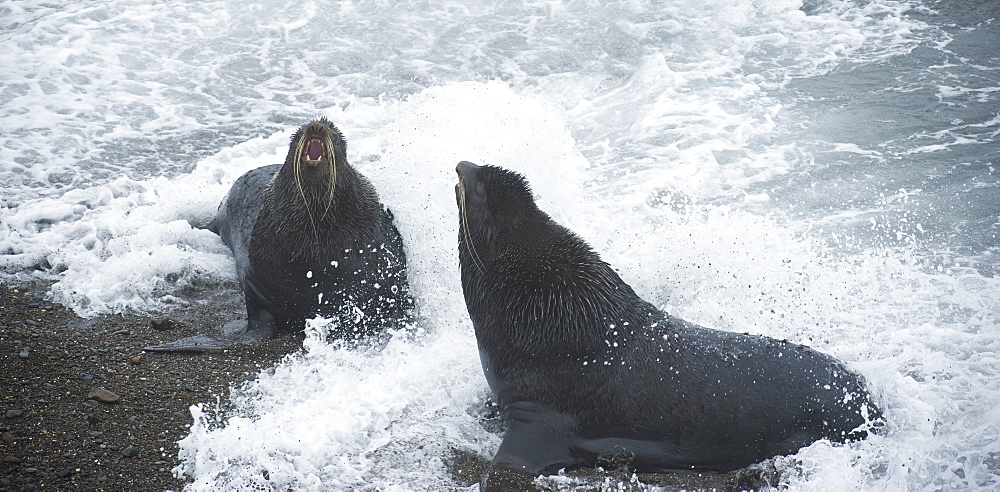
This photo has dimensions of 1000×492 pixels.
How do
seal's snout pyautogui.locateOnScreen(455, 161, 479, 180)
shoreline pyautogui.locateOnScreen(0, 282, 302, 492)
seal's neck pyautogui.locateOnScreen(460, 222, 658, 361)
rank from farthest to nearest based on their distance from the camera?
1. seal's snout pyautogui.locateOnScreen(455, 161, 479, 180)
2. seal's neck pyautogui.locateOnScreen(460, 222, 658, 361)
3. shoreline pyautogui.locateOnScreen(0, 282, 302, 492)

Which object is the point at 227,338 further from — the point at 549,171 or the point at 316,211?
the point at 549,171

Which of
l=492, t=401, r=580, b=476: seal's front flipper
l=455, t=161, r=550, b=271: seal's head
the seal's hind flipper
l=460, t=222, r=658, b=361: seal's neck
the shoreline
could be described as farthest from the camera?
the seal's hind flipper

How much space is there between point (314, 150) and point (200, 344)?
1.67m

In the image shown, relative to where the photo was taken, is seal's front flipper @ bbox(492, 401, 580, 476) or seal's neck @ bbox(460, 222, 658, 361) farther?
seal's neck @ bbox(460, 222, 658, 361)

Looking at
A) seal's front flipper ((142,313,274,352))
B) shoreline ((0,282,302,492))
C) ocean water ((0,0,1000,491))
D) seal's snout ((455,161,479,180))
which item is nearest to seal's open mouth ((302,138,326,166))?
ocean water ((0,0,1000,491))

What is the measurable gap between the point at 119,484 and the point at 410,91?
818 cm

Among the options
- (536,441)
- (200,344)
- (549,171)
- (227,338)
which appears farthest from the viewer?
(549,171)

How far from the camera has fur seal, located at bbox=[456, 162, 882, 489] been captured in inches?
195

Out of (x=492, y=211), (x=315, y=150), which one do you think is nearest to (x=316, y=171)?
(x=315, y=150)

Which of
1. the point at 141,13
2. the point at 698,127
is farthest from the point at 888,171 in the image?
the point at 141,13

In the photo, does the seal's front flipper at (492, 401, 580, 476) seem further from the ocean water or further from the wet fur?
the wet fur

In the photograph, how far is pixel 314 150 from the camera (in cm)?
659

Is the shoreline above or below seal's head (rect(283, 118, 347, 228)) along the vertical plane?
Result: below

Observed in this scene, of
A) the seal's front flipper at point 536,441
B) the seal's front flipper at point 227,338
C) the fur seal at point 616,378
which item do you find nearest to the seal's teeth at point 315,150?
the seal's front flipper at point 227,338
